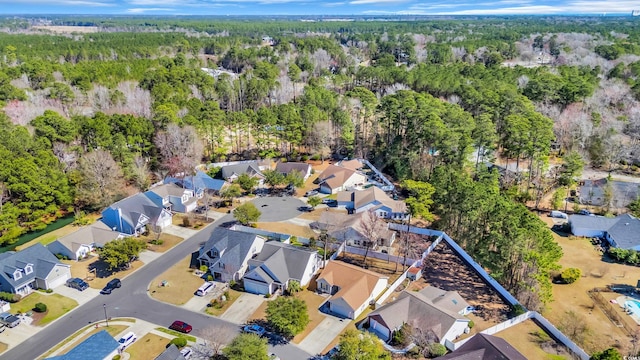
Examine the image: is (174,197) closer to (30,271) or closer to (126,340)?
(30,271)

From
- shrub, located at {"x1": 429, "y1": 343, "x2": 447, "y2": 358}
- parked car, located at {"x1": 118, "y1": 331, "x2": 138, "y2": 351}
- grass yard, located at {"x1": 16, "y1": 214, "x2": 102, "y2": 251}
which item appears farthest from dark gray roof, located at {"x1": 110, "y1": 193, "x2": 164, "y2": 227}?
shrub, located at {"x1": 429, "y1": 343, "x2": 447, "y2": 358}

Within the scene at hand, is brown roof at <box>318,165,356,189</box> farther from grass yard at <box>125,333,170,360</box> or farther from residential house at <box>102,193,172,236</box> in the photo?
grass yard at <box>125,333,170,360</box>

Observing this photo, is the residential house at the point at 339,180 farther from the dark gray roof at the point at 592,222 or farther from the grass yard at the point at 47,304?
the grass yard at the point at 47,304

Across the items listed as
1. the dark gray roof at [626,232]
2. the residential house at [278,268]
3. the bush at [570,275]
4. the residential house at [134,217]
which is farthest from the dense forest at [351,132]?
the residential house at [278,268]

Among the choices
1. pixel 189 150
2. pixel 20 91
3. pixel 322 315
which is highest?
pixel 20 91

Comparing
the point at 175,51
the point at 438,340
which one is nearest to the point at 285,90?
the point at 175,51

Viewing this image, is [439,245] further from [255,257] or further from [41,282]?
[41,282]
